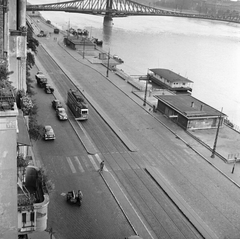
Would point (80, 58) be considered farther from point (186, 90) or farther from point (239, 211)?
point (239, 211)

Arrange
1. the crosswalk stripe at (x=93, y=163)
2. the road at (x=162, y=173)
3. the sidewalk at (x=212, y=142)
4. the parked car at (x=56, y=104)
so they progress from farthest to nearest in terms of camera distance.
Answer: the parked car at (x=56, y=104) < the sidewalk at (x=212, y=142) < the crosswalk stripe at (x=93, y=163) < the road at (x=162, y=173)

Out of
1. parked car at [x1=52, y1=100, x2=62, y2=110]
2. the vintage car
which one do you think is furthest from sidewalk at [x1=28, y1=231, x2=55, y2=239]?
parked car at [x1=52, y1=100, x2=62, y2=110]

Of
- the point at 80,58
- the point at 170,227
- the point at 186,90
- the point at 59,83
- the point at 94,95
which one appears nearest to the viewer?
the point at 170,227

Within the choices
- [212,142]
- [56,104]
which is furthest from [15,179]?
[56,104]

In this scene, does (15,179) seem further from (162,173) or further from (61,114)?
(61,114)

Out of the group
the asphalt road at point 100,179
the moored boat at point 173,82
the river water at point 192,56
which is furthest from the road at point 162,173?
the river water at point 192,56

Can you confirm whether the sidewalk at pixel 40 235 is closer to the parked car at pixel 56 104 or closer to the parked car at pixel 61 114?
the parked car at pixel 61 114

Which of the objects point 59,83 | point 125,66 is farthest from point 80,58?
point 59,83
